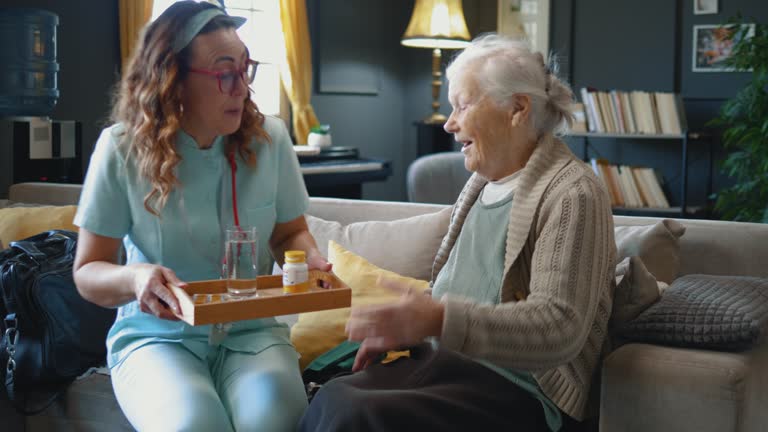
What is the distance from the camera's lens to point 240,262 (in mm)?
1785

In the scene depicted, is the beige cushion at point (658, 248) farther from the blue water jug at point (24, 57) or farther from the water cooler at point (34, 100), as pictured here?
the blue water jug at point (24, 57)

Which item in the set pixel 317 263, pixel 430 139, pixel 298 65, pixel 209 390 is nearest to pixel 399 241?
pixel 317 263

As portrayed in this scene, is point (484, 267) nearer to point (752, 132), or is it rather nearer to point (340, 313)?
point (340, 313)

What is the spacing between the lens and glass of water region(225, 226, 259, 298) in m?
1.78

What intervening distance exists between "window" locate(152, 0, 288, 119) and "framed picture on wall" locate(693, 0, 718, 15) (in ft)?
9.82

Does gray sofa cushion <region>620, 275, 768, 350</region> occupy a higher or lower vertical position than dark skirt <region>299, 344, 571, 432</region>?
higher

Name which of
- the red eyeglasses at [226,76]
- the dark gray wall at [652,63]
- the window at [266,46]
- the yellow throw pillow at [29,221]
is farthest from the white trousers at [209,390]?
the dark gray wall at [652,63]

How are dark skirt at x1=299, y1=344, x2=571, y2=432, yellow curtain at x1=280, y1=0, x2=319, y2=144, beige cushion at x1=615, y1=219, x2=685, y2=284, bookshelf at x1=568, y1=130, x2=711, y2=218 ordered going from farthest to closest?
yellow curtain at x1=280, y1=0, x2=319, y2=144 → bookshelf at x1=568, y1=130, x2=711, y2=218 → beige cushion at x1=615, y1=219, x2=685, y2=284 → dark skirt at x1=299, y1=344, x2=571, y2=432

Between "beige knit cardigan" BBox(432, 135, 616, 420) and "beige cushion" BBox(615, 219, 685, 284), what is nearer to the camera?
"beige knit cardigan" BBox(432, 135, 616, 420)

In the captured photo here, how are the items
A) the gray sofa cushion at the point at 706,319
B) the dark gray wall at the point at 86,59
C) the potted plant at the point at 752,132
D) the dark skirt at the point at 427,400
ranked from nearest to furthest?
the dark skirt at the point at 427,400, the gray sofa cushion at the point at 706,319, the potted plant at the point at 752,132, the dark gray wall at the point at 86,59

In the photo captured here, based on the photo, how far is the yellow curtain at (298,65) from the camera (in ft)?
20.0

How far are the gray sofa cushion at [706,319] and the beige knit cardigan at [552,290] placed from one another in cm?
10

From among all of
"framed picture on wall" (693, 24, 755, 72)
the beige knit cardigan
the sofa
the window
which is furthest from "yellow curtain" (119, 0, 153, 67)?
"framed picture on wall" (693, 24, 755, 72)

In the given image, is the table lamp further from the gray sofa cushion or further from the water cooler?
the gray sofa cushion
